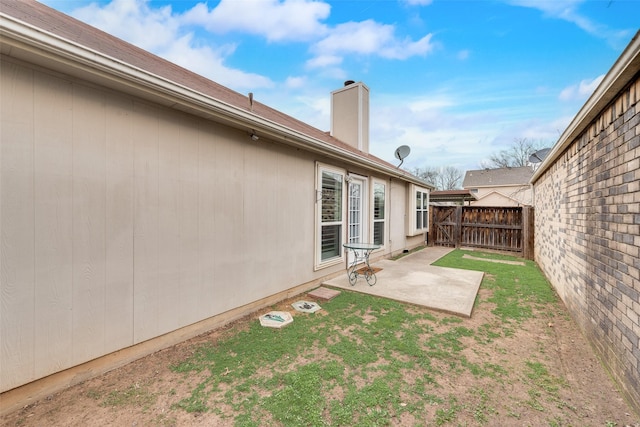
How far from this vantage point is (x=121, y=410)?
1980mm

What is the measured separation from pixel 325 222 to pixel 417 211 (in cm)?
611

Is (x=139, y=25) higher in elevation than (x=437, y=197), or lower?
higher

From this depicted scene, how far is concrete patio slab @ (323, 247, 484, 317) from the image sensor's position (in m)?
4.22

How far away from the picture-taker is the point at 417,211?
10.2 m

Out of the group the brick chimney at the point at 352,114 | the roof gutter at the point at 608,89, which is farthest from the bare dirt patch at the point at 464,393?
the brick chimney at the point at 352,114

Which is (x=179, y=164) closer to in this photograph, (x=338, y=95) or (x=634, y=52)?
(x=634, y=52)

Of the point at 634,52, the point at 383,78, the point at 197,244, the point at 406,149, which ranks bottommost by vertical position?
the point at 197,244

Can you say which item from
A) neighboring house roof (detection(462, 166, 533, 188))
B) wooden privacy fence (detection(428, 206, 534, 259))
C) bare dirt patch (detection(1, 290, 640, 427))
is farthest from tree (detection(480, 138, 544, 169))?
bare dirt patch (detection(1, 290, 640, 427))

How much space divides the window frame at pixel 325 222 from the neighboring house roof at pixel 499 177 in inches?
1044

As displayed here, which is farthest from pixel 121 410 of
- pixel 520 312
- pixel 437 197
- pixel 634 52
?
pixel 437 197

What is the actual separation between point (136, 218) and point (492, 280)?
21.9ft

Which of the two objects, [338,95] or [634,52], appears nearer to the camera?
[634,52]

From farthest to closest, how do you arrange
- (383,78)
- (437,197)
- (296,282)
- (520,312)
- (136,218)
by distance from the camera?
(437,197) < (383,78) < (296,282) < (520,312) < (136,218)

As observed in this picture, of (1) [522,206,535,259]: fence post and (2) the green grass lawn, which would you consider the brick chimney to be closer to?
(1) [522,206,535,259]: fence post
